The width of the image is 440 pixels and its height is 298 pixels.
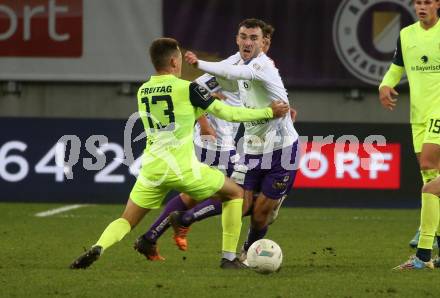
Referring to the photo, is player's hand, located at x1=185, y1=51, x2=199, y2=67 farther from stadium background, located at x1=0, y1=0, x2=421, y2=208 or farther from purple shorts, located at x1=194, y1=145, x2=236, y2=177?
stadium background, located at x1=0, y1=0, x2=421, y2=208

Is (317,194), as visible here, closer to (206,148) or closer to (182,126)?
(206,148)

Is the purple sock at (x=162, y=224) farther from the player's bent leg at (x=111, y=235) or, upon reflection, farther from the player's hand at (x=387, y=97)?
the player's hand at (x=387, y=97)

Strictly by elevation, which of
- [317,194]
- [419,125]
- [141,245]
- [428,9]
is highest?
[428,9]

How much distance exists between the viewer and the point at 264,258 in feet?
26.9

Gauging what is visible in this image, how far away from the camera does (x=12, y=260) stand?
9234mm

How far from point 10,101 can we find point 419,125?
9394 mm

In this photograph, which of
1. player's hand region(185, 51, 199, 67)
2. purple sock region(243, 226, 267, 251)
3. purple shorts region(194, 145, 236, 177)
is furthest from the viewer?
purple shorts region(194, 145, 236, 177)

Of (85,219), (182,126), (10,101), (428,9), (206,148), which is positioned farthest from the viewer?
(10,101)

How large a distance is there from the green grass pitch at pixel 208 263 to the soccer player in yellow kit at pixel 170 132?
549 mm

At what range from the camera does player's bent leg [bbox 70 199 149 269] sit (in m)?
8.09

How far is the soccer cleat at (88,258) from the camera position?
806cm

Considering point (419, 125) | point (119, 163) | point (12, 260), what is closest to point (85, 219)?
point (119, 163)

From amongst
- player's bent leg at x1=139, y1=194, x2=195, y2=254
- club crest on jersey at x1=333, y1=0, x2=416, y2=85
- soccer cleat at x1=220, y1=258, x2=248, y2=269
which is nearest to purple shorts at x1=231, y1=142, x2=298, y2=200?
player's bent leg at x1=139, y1=194, x2=195, y2=254

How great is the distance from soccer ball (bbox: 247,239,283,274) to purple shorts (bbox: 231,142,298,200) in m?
1.00
